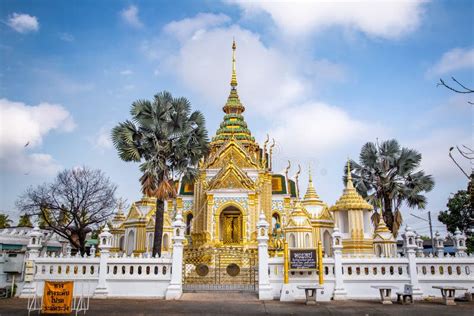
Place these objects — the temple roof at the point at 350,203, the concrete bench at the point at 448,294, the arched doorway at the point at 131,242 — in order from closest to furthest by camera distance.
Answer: the concrete bench at the point at 448,294 < the temple roof at the point at 350,203 < the arched doorway at the point at 131,242

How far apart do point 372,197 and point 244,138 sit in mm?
13278

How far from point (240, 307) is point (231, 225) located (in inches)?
721

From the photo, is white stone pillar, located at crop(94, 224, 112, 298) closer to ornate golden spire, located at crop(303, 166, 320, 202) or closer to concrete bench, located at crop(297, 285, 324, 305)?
concrete bench, located at crop(297, 285, 324, 305)

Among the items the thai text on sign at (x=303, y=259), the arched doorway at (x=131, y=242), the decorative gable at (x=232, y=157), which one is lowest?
the thai text on sign at (x=303, y=259)

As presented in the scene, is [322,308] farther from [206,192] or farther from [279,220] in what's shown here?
[279,220]

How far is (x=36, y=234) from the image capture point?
711 inches

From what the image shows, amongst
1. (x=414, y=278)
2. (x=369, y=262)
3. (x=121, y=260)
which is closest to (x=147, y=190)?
(x=121, y=260)

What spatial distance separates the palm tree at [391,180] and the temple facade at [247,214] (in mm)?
2212

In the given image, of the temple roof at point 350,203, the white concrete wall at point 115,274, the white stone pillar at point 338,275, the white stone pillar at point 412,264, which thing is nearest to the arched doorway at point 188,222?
the temple roof at point 350,203

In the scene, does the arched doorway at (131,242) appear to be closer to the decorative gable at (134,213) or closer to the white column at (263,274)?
the decorative gable at (134,213)

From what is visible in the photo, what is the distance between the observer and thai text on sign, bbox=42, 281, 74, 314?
472 inches

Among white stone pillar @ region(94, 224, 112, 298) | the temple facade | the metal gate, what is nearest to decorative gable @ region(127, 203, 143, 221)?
the temple facade

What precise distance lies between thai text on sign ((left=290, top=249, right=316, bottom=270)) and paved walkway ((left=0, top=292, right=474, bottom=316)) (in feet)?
5.16

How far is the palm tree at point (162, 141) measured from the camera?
2125cm
